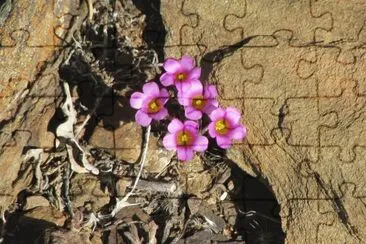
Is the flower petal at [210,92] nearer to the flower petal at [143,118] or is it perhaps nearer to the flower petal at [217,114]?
the flower petal at [217,114]

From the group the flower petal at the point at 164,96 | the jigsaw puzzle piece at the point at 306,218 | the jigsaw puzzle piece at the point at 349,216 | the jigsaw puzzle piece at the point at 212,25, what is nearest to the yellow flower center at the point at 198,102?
the flower petal at the point at 164,96

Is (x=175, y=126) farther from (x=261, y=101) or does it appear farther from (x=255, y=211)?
(x=255, y=211)

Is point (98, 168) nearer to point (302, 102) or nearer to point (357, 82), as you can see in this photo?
point (302, 102)

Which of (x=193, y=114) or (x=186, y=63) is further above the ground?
(x=186, y=63)

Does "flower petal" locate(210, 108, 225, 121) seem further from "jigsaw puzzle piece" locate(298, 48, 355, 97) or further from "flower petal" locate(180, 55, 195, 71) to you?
"jigsaw puzzle piece" locate(298, 48, 355, 97)

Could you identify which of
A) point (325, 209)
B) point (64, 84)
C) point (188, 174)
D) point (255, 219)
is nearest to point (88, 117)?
point (64, 84)

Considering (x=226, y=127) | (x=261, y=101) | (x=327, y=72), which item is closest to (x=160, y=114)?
(x=226, y=127)

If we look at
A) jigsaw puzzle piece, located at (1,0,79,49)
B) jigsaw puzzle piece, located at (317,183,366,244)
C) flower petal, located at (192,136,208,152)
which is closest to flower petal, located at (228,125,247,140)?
flower petal, located at (192,136,208,152)
